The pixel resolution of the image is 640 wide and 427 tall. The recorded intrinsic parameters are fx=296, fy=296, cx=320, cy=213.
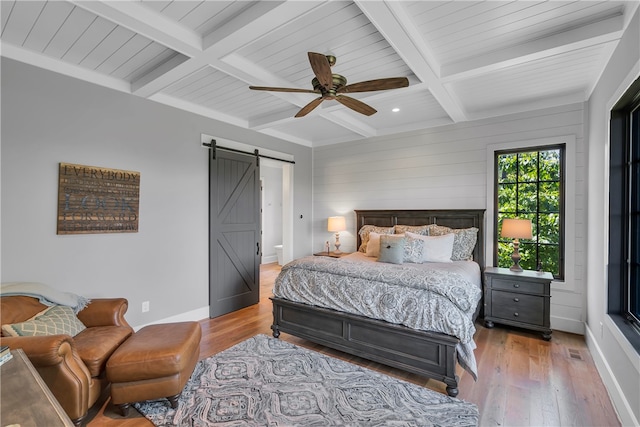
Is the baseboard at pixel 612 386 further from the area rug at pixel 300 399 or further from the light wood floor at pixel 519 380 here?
the area rug at pixel 300 399

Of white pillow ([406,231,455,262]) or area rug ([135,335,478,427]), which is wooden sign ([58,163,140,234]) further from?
white pillow ([406,231,455,262])

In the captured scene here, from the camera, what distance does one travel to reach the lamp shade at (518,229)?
333 cm

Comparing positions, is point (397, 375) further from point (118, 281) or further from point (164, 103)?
point (164, 103)

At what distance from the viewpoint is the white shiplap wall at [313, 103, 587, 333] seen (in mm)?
3375

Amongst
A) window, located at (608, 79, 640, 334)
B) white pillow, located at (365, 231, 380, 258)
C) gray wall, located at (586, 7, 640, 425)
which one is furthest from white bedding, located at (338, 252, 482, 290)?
window, located at (608, 79, 640, 334)

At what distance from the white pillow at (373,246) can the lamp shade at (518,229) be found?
151cm

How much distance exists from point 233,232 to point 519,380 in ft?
11.9

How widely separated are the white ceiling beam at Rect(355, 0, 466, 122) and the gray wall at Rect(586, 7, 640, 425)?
4.11 ft

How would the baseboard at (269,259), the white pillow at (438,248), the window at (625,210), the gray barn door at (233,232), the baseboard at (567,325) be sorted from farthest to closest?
the baseboard at (269,259), the gray barn door at (233,232), the white pillow at (438,248), the baseboard at (567,325), the window at (625,210)

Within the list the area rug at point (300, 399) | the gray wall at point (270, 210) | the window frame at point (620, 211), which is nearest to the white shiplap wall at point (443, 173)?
the window frame at point (620, 211)

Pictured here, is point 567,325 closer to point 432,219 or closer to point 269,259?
point 432,219

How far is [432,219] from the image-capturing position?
4.32 metres

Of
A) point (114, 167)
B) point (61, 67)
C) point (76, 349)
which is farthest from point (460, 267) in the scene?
point (61, 67)

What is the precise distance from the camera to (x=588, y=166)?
3199 mm
